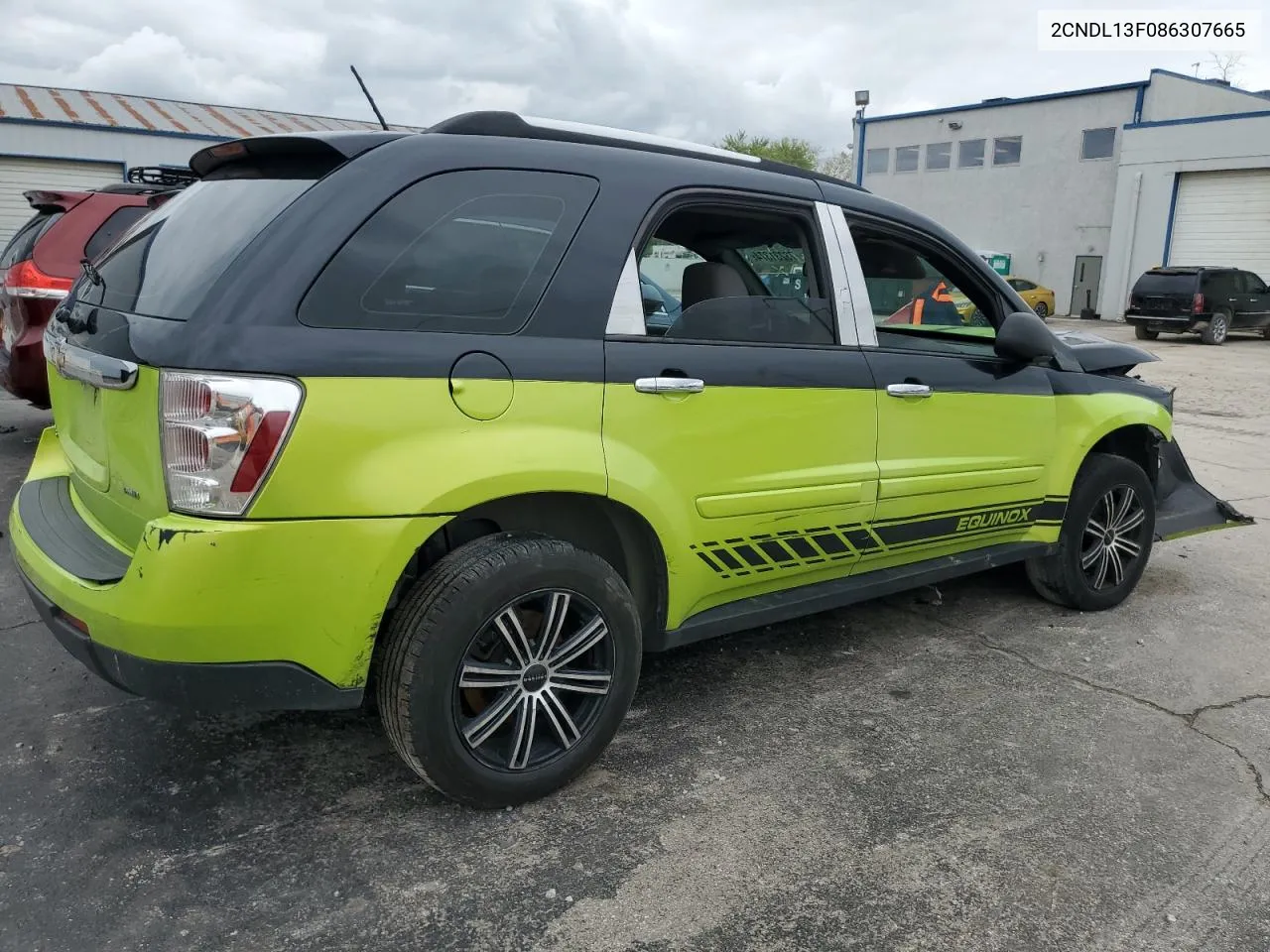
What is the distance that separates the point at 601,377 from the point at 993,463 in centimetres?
189

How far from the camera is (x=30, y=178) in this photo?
20656 mm

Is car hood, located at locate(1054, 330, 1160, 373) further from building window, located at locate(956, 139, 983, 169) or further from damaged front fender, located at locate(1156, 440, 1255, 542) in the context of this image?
building window, located at locate(956, 139, 983, 169)

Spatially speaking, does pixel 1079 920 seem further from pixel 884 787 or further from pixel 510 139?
pixel 510 139

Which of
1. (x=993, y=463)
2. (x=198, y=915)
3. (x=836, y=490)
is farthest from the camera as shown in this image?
(x=993, y=463)

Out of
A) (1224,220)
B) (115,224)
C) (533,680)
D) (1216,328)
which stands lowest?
(1216,328)

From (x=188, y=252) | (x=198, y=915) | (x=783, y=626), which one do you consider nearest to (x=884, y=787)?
(x=783, y=626)

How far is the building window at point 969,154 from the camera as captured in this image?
3478cm

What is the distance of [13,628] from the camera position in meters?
3.78

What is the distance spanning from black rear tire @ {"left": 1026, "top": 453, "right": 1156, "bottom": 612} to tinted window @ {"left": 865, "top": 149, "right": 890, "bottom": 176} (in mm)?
36732

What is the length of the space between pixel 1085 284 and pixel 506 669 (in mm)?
33446

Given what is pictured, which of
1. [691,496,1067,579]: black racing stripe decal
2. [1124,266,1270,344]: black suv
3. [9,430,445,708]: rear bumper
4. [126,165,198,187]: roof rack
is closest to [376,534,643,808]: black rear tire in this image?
[9,430,445,708]: rear bumper

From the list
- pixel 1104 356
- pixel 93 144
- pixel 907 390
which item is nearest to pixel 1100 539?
pixel 1104 356

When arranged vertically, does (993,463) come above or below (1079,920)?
above

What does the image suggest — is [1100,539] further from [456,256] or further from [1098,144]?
[1098,144]
